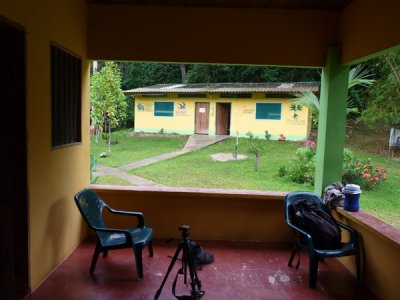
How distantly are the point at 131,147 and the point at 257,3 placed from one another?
10.5m

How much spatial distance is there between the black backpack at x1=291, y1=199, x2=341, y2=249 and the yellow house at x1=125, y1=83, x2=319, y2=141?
9849 mm

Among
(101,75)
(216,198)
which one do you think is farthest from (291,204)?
(101,75)

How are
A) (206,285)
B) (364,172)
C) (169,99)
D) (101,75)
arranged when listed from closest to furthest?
1. (206,285)
2. (364,172)
3. (101,75)
4. (169,99)

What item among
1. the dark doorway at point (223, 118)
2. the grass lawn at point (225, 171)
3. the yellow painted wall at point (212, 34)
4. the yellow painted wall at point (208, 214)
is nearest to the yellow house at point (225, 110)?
the dark doorway at point (223, 118)

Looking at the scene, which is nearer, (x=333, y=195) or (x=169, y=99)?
(x=333, y=195)

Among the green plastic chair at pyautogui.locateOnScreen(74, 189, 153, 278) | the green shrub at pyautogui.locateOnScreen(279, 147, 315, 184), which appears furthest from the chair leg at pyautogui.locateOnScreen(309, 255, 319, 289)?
the green shrub at pyautogui.locateOnScreen(279, 147, 315, 184)

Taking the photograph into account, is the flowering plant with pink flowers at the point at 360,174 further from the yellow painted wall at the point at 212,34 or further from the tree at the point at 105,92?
the tree at the point at 105,92

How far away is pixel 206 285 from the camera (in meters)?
2.96

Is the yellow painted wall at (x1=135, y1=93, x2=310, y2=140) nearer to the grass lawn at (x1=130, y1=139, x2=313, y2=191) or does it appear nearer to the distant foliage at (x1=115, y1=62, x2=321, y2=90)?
the grass lawn at (x1=130, y1=139, x2=313, y2=191)

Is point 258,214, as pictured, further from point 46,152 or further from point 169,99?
point 169,99

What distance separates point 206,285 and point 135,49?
280 cm

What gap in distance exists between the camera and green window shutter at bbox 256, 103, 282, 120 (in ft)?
44.4

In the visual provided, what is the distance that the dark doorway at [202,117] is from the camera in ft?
49.0

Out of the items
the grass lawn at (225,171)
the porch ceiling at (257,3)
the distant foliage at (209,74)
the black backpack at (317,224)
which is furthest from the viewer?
the distant foliage at (209,74)
